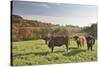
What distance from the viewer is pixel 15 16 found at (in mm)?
2387

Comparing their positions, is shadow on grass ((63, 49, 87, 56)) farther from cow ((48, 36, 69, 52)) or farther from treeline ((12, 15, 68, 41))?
treeline ((12, 15, 68, 41))

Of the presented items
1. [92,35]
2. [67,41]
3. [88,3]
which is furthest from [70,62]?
[88,3]

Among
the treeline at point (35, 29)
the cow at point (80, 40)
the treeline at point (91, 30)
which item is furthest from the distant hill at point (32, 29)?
the treeline at point (91, 30)

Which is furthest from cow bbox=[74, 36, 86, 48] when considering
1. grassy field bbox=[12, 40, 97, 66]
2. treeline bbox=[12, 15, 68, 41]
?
treeline bbox=[12, 15, 68, 41]

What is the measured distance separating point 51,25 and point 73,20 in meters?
0.30

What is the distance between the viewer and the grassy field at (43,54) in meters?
2.40

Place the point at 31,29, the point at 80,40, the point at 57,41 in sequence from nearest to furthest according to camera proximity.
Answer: the point at 31,29 → the point at 57,41 → the point at 80,40

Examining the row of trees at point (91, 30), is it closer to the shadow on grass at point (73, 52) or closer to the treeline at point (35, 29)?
the treeline at point (35, 29)

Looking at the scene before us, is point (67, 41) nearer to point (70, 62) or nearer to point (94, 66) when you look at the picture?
point (70, 62)

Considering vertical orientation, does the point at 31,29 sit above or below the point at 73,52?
above

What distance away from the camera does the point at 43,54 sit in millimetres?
2500

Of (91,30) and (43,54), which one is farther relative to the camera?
(91,30)

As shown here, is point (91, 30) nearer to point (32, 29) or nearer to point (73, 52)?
point (73, 52)

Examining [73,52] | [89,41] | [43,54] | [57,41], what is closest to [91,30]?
[89,41]
